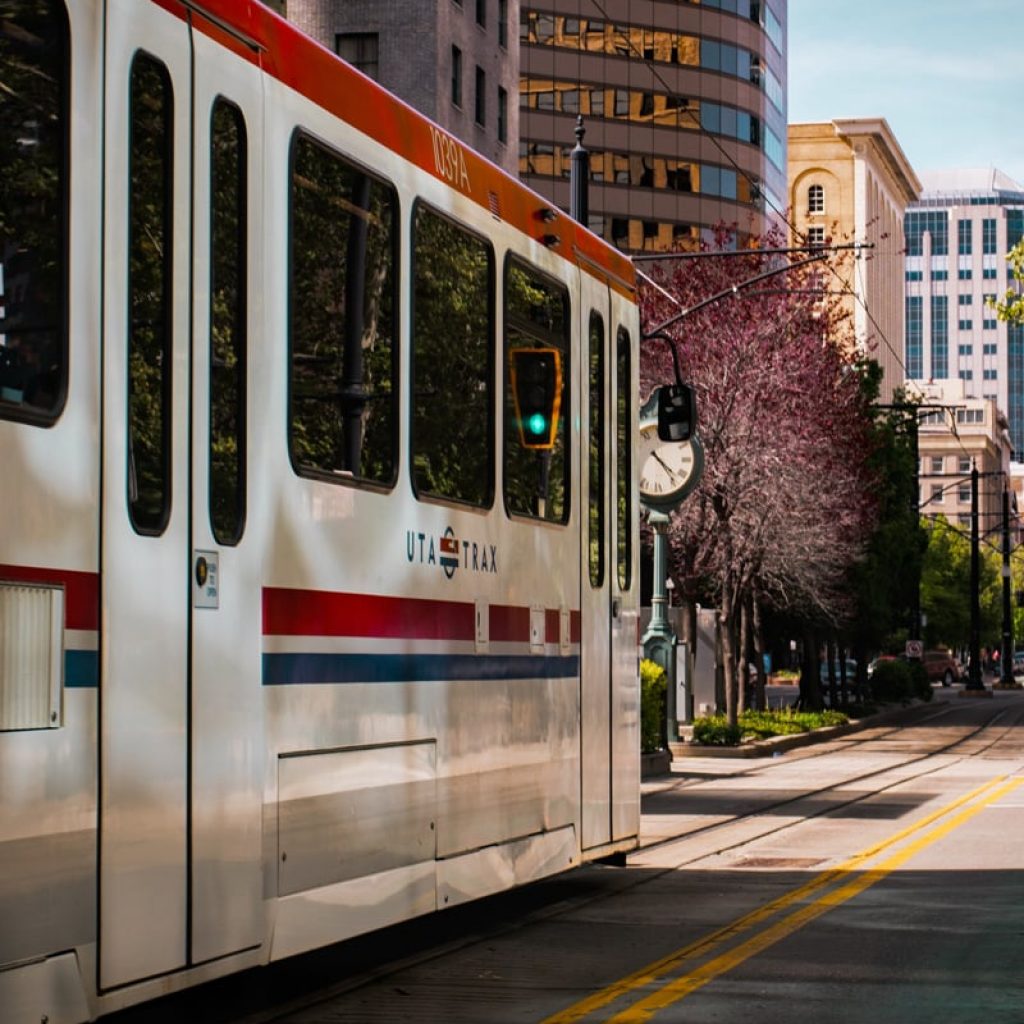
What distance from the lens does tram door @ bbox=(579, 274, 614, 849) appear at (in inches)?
454

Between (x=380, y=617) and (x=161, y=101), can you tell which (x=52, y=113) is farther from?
(x=380, y=617)

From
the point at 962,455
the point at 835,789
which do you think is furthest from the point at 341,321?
the point at 962,455

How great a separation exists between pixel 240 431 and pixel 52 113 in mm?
1472

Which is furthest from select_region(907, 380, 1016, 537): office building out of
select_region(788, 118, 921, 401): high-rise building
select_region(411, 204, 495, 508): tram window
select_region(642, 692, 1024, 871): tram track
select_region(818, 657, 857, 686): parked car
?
select_region(411, 204, 495, 508): tram window

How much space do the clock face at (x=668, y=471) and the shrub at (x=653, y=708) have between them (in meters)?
2.47

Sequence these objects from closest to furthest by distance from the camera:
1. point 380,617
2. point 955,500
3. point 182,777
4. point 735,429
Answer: point 182,777 < point 380,617 < point 735,429 < point 955,500

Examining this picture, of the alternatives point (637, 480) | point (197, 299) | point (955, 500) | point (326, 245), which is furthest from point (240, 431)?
point (955, 500)

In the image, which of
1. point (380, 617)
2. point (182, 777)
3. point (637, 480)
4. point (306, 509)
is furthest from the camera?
point (637, 480)

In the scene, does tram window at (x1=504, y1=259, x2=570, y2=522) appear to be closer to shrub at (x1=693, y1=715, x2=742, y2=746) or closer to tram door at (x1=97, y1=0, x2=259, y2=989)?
tram door at (x1=97, y1=0, x2=259, y2=989)

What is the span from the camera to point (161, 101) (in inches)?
258

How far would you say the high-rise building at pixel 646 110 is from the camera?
8788cm

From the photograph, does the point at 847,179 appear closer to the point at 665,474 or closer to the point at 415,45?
the point at 415,45

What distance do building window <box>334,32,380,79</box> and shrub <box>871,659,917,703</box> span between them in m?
22.7

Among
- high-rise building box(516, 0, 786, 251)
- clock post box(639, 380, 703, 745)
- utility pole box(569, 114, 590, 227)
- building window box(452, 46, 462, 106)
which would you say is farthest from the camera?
high-rise building box(516, 0, 786, 251)
